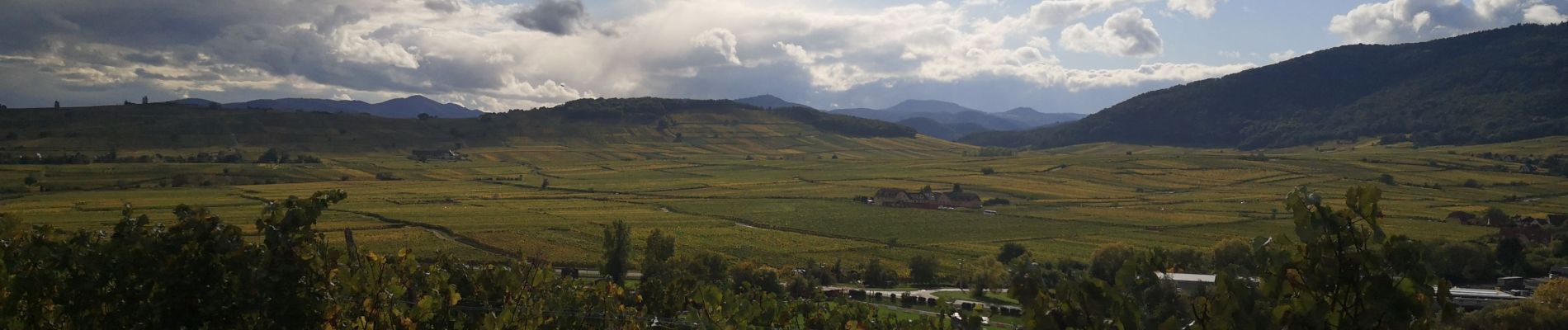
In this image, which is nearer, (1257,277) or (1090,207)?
(1257,277)

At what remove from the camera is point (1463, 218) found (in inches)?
3440

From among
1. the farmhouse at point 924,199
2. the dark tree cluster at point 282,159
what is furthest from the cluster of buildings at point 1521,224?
the dark tree cluster at point 282,159

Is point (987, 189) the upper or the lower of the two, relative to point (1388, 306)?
lower

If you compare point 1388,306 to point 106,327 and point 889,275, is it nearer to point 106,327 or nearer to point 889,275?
point 106,327

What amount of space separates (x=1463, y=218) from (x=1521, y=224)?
560 centimetres

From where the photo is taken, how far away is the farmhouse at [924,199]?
10731cm

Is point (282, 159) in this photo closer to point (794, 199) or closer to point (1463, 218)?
point (794, 199)

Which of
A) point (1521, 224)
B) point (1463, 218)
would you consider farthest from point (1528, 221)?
point (1463, 218)

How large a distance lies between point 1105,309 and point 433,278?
40.8ft

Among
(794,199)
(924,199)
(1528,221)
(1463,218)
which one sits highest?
(1528,221)

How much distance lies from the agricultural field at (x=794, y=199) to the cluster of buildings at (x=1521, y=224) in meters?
1.80

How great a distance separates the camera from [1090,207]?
104000 millimetres

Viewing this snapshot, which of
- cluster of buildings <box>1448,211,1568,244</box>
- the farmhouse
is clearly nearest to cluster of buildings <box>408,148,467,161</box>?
the farmhouse

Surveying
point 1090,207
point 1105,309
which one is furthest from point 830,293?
point 1090,207
